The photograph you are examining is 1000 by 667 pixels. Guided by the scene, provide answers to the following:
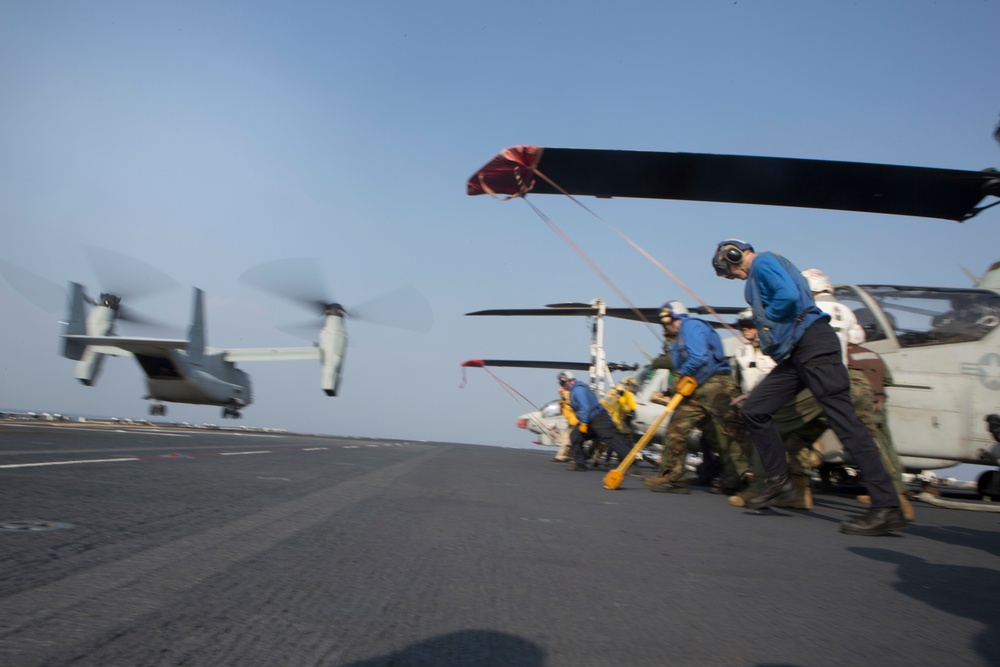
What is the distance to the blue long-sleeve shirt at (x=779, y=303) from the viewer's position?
4609 millimetres

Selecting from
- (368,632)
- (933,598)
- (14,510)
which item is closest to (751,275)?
(933,598)

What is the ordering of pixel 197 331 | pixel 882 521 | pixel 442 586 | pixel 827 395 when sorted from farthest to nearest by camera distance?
pixel 197 331 → pixel 827 395 → pixel 882 521 → pixel 442 586

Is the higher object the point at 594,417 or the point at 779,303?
the point at 779,303

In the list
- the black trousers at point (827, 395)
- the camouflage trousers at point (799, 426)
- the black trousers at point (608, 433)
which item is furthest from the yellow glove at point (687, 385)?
the black trousers at point (608, 433)

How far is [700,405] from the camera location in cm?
675

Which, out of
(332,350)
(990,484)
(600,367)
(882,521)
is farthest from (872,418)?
(332,350)

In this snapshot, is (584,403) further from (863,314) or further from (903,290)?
(903,290)

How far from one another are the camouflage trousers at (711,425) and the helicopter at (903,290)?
1100 mm

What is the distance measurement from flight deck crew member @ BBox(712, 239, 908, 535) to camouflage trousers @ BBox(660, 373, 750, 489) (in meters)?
1.29

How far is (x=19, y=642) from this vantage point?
1.41 m

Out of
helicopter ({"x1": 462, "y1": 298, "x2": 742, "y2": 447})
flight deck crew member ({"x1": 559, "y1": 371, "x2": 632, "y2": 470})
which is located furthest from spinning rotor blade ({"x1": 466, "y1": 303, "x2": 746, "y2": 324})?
flight deck crew member ({"x1": 559, "y1": 371, "x2": 632, "y2": 470})

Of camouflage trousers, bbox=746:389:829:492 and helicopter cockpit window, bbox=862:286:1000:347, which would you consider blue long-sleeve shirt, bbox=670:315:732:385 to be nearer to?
camouflage trousers, bbox=746:389:829:492

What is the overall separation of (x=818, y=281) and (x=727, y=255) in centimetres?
136

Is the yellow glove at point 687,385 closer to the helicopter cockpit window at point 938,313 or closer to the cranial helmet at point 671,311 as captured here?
the cranial helmet at point 671,311
